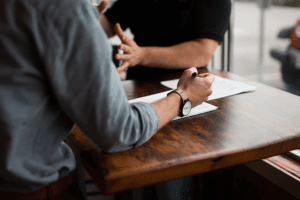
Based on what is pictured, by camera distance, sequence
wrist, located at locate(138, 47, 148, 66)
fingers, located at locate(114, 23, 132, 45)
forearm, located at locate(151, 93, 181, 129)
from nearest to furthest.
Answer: forearm, located at locate(151, 93, 181, 129) < fingers, located at locate(114, 23, 132, 45) < wrist, located at locate(138, 47, 148, 66)

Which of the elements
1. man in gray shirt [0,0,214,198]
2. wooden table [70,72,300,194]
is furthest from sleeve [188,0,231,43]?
man in gray shirt [0,0,214,198]

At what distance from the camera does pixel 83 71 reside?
589 millimetres

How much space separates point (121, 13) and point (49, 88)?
1.25 meters

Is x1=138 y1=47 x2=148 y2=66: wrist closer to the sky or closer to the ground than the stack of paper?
closer to the sky

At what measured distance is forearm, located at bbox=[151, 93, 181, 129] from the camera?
77cm

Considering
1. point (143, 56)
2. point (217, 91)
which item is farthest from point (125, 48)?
point (217, 91)

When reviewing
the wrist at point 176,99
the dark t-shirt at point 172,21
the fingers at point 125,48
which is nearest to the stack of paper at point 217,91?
the wrist at point 176,99

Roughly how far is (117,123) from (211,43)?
984 millimetres

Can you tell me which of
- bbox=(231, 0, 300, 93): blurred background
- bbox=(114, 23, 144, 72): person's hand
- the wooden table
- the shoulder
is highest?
the shoulder

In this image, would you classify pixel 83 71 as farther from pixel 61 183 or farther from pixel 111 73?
pixel 61 183

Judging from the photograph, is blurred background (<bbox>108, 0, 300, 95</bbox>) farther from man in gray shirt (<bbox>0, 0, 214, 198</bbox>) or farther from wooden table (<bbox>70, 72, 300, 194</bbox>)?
man in gray shirt (<bbox>0, 0, 214, 198</bbox>)

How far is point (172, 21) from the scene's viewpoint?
1547 millimetres

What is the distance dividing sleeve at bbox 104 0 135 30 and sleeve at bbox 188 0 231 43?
17.7 inches

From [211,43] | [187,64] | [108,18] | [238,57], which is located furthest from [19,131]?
[238,57]
